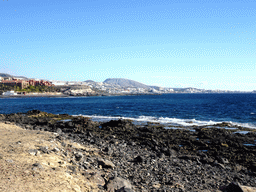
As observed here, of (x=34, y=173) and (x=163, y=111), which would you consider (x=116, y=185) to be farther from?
(x=163, y=111)

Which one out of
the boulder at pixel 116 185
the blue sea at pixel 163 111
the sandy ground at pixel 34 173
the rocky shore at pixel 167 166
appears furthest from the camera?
the blue sea at pixel 163 111

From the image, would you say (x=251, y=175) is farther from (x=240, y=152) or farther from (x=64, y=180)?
(x=64, y=180)

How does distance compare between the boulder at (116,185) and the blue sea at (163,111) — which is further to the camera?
the blue sea at (163,111)

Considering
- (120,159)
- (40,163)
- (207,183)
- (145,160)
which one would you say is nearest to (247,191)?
(207,183)

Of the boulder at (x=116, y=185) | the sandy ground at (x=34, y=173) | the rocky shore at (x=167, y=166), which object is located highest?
the sandy ground at (x=34, y=173)

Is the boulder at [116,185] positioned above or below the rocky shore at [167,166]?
above

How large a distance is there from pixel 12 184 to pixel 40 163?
78.9 inches

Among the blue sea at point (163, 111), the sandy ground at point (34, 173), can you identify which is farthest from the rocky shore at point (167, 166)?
the blue sea at point (163, 111)

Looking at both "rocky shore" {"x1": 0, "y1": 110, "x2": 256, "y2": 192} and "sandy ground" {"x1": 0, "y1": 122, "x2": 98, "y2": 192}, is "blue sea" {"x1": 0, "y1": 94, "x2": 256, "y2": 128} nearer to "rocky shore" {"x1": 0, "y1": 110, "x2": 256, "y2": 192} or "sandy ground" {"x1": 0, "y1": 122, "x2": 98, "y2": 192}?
"rocky shore" {"x1": 0, "y1": 110, "x2": 256, "y2": 192}

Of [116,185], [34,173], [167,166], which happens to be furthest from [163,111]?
[34,173]

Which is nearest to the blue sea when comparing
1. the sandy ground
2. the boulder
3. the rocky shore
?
the rocky shore

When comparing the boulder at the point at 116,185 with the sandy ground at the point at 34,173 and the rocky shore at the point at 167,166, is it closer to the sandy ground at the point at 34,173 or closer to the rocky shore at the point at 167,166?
the rocky shore at the point at 167,166

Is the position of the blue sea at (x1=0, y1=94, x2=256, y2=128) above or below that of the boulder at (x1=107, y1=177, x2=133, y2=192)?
below

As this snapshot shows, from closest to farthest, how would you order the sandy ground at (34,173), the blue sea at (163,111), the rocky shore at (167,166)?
the sandy ground at (34,173), the rocky shore at (167,166), the blue sea at (163,111)
